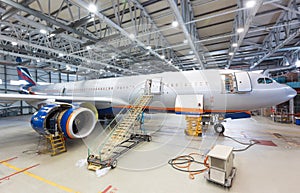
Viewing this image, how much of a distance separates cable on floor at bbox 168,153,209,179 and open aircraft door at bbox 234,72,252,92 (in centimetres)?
352

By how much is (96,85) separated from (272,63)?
22425 mm

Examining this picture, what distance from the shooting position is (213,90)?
6617 mm

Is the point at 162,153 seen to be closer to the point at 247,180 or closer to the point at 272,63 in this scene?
the point at 247,180

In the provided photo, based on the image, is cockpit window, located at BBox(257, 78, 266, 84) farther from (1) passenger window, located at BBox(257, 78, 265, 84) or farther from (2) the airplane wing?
(2) the airplane wing

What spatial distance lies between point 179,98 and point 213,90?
163 centimetres

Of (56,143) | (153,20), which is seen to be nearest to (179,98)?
(153,20)

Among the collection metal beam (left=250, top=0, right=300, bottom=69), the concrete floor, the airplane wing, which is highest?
metal beam (left=250, top=0, right=300, bottom=69)

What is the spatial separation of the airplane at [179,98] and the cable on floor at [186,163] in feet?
7.63

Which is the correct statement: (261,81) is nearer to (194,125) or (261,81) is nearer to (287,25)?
(287,25)

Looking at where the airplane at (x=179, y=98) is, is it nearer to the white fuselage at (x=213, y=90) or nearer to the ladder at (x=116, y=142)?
the white fuselage at (x=213, y=90)

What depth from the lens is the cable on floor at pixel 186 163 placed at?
407cm

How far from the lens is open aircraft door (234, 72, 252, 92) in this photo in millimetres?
6152

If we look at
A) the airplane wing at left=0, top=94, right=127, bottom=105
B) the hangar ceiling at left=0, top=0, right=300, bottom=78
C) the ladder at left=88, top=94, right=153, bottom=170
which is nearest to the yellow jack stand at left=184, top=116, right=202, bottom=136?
the ladder at left=88, top=94, right=153, bottom=170

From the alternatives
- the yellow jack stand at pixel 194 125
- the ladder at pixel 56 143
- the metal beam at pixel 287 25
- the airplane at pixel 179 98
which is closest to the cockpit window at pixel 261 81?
the airplane at pixel 179 98
